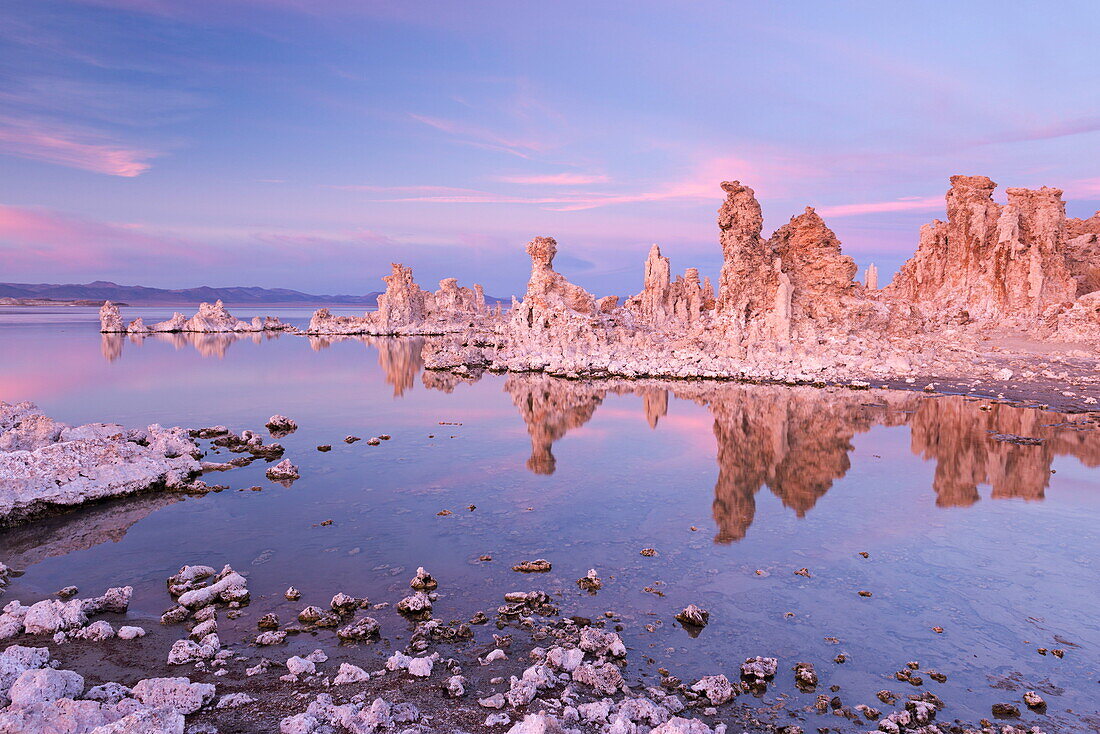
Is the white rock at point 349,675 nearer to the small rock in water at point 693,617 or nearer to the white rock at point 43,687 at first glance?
the white rock at point 43,687

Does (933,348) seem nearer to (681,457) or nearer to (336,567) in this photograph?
(681,457)

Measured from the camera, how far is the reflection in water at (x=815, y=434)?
1480 cm

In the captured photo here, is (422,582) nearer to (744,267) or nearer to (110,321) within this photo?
(744,267)

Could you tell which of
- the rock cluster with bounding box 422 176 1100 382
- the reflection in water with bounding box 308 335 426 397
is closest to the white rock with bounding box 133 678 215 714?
the reflection in water with bounding box 308 335 426 397

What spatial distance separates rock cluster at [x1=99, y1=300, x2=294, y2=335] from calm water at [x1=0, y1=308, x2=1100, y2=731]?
53.5 metres

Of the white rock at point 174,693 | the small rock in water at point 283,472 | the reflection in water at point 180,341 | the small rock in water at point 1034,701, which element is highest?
the reflection in water at point 180,341

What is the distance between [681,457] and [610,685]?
38.7ft

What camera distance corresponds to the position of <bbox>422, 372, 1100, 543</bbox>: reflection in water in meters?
14.8

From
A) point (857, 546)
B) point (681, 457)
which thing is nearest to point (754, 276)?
point (681, 457)

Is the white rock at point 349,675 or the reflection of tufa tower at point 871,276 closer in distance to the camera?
the white rock at point 349,675

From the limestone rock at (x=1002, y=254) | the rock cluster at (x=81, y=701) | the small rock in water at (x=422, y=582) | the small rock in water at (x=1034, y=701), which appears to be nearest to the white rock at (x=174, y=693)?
the rock cluster at (x=81, y=701)

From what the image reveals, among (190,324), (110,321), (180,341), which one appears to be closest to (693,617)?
(180,341)

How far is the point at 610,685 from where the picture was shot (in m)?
6.56

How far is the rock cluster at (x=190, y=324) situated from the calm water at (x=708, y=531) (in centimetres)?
5348
